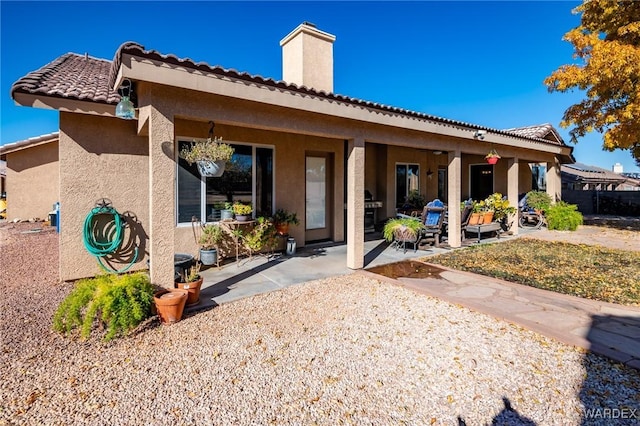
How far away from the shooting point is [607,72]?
10.7 meters

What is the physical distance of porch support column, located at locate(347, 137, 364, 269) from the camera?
6957mm

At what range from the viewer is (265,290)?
575 cm

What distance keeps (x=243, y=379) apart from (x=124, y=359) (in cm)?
144

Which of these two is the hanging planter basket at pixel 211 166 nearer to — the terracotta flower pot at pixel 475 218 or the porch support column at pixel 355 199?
the porch support column at pixel 355 199

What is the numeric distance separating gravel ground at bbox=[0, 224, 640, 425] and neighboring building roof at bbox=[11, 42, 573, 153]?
11.9 feet

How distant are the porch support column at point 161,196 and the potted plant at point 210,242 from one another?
6.73 feet

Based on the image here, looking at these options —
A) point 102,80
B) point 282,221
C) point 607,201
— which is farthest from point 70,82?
point 607,201

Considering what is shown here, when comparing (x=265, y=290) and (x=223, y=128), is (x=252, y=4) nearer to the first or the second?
(x=223, y=128)

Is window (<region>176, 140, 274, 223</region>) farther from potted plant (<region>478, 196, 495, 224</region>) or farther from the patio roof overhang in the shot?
potted plant (<region>478, 196, 495, 224</region>)

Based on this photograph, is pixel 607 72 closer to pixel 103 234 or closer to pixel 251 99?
pixel 251 99

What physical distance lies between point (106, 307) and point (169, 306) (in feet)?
2.42

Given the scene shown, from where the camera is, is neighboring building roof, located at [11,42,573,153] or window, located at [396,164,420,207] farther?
window, located at [396,164,420,207]

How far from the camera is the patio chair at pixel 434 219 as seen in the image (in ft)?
31.2

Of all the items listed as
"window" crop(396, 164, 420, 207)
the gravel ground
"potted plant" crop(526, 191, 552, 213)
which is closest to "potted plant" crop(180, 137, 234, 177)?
the gravel ground
